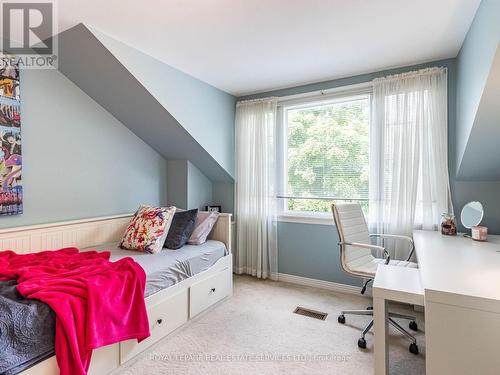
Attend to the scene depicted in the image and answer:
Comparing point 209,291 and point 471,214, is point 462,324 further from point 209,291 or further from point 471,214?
point 209,291

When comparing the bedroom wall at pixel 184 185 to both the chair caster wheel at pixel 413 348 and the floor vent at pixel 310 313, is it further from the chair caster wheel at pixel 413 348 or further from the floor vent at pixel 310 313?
the chair caster wheel at pixel 413 348

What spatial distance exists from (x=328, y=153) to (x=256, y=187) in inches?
38.4

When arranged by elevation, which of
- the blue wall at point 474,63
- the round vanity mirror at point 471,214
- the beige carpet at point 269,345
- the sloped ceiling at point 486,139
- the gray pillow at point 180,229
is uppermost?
the blue wall at point 474,63

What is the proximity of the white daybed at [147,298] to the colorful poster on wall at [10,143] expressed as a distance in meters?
0.24

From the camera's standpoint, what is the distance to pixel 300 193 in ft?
11.2

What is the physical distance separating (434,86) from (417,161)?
2.33ft

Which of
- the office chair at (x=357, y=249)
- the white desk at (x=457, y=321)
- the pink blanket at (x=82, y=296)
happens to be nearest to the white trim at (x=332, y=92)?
the office chair at (x=357, y=249)

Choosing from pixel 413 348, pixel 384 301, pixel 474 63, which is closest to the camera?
pixel 384 301

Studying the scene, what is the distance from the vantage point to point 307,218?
3275 mm

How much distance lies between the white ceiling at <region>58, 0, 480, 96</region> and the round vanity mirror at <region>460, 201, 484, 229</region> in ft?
4.51

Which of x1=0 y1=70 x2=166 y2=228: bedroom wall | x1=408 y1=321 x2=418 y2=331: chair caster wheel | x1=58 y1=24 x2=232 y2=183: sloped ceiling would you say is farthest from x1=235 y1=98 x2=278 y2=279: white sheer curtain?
x1=408 y1=321 x2=418 y2=331: chair caster wheel

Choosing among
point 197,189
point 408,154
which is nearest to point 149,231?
point 197,189

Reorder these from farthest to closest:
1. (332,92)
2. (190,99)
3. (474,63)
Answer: (332,92) < (190,99) < (474,63)

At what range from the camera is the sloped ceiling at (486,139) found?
158cm
